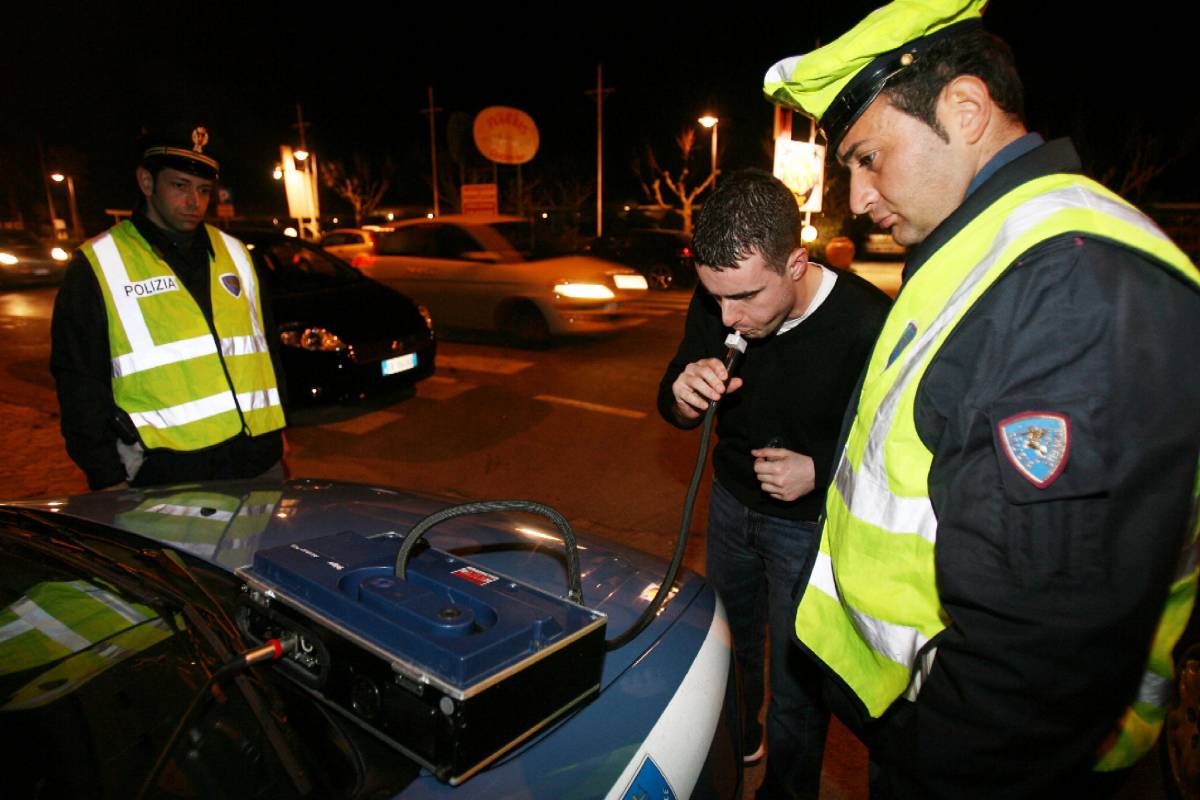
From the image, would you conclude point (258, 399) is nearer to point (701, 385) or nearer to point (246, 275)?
point (246, 275)

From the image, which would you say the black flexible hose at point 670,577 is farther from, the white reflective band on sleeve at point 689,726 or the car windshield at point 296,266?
the car windshield at point 296,266

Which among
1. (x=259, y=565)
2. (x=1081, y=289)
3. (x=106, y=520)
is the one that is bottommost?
(x=106, y=520)

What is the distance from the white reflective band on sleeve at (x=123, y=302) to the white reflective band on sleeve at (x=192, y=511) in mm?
692

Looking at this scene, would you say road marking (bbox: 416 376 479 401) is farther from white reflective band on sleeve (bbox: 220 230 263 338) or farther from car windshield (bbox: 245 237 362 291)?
white reflective band on sleeve (bbox: 220 230 263 338)

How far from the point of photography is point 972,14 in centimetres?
119

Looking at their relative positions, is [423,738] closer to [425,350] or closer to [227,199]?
[425,350]

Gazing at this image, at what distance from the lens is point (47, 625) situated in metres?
1.31

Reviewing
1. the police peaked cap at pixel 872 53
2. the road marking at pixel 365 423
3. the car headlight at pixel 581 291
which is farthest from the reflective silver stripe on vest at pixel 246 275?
the car headlight at pixel 581 291

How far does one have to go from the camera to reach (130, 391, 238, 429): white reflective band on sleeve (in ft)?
7.76

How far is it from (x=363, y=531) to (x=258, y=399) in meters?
1.05

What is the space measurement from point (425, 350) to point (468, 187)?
36.5ft

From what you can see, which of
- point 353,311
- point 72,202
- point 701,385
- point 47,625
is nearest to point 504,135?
point 353,311

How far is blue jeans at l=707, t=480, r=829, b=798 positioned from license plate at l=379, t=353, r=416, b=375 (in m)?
4.64

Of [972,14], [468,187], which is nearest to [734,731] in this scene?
[972,14]
